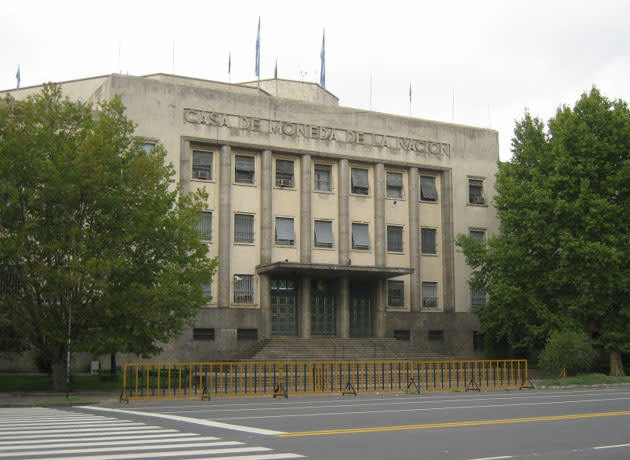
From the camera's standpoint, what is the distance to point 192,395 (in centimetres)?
2548

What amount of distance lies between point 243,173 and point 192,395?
19.4 meters

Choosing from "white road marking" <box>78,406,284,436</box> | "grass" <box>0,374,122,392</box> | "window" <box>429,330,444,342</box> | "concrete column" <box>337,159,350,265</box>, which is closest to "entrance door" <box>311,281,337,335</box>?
"concrete column" <box>337,159,350,265</box>

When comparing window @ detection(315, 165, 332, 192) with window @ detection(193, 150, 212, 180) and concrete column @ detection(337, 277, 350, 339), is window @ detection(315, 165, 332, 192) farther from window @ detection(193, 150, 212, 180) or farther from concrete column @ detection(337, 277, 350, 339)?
window @ detection(193, 150, 212, 180)

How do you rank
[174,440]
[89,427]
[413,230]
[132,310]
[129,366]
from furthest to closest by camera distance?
[413,230] < [132,310] < [129,366] < [89,427] < [174,440]

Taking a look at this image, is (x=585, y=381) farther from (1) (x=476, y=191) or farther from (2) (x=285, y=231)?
(1) (x=476, y=191)

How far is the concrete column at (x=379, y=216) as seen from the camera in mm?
45031

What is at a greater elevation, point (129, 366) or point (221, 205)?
point (221, 205)

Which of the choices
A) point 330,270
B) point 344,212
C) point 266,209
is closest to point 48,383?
point 266,209

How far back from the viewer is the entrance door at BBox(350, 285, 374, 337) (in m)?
44.5

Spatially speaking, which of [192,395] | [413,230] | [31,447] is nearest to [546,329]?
[413,230]

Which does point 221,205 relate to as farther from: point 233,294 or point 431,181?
point 431,181

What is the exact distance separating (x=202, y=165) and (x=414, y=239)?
13874mm

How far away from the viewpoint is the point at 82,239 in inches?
1112

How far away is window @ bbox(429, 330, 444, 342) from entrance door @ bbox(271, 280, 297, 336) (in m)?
8.86
